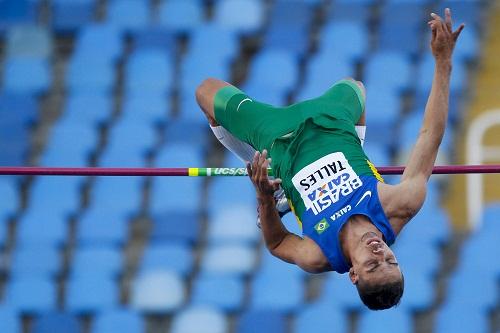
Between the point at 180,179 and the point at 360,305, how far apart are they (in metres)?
1.89

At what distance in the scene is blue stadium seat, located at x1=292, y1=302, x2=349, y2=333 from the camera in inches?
330

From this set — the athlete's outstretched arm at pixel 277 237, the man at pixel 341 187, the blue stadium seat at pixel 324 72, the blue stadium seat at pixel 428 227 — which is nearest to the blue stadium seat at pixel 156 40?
the blue stadium seat at pixel 324 72

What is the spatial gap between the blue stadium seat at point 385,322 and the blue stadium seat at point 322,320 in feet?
0.46

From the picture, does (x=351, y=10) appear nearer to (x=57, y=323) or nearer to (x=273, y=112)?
(x=57, y=323)

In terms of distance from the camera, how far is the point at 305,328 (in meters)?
8.45

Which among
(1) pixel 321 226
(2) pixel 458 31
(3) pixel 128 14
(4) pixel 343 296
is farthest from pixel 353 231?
(3) pixel 128 14

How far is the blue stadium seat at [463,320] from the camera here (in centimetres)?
834

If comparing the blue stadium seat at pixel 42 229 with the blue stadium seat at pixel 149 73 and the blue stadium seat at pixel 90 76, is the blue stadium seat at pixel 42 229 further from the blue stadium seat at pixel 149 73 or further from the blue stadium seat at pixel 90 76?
the blue stadium seat at pixel 149 73

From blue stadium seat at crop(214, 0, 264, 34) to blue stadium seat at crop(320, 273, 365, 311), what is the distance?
2942mm

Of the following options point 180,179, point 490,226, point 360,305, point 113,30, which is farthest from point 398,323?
point 113,30

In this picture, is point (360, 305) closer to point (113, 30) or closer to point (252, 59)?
point (252, 59)

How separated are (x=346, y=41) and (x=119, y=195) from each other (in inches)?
96.8

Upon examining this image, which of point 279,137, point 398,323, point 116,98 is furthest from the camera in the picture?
point 116,98

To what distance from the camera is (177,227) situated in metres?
9.20
